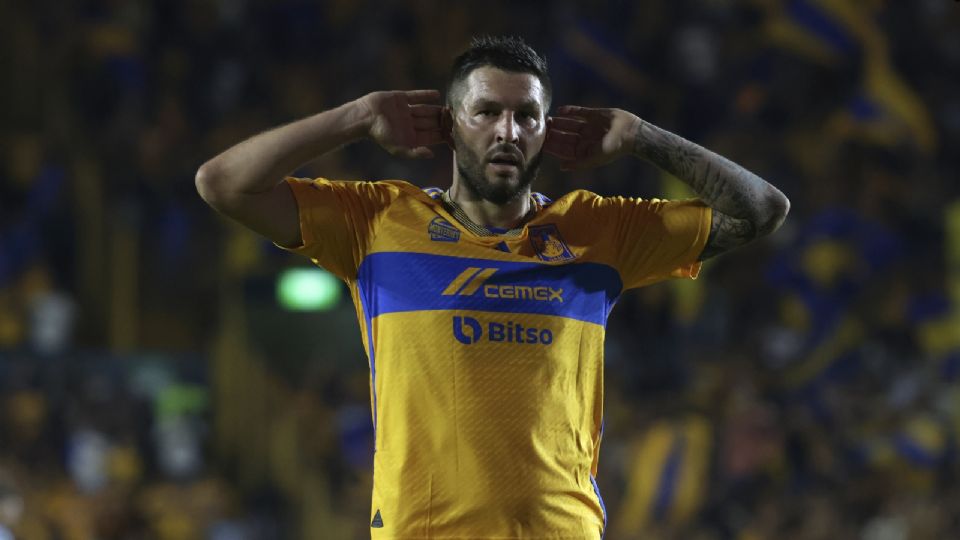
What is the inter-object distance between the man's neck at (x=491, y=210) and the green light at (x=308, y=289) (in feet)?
20.7

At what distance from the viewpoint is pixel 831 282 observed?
32.5 feet

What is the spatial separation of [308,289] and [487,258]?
21.7 feet

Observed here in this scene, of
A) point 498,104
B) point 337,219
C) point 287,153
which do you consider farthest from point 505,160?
point 287,153

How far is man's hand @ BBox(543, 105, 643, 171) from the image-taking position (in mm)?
3752

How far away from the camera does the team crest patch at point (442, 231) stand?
3.62 metres

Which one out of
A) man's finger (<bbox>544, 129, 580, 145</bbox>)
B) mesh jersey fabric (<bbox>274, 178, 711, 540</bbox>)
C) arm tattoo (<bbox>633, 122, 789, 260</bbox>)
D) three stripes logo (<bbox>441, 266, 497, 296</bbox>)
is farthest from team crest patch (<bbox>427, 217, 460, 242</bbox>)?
arm tattoo (<bbox>633, 122, 789, 260</bbox>)

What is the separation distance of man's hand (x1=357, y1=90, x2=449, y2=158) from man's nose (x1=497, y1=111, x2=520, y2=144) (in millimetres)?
165

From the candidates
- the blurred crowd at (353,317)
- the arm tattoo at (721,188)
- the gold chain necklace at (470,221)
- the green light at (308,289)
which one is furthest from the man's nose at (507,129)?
the green light at (308,289)

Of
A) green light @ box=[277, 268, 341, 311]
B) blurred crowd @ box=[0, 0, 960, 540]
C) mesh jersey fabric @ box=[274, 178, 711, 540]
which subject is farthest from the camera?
green light @ box=[277, 268, 341, 311]

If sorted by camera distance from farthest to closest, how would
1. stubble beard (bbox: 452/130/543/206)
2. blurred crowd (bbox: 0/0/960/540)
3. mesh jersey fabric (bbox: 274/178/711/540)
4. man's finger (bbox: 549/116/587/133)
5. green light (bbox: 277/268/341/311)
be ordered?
green light (bbox: 277/268/341/311), blurred crowd (bbox: 0/0/960/540), man's finger (bbox: 549/116/587/133), stubble beard (bbox: 452/130/543/206), mesh jersey fabric (bbox: 274/178/711/540)

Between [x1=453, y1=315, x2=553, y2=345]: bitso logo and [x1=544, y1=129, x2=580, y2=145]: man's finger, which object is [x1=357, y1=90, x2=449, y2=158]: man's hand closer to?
[x1=544, y1=129, x2=580, y2=145]: man's finger

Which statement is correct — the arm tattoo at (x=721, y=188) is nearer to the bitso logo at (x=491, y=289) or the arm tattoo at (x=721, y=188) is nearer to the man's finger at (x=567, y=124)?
the man's finger at (x=567, y=124)

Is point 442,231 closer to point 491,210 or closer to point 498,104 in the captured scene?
point 491,210

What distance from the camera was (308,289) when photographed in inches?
397
